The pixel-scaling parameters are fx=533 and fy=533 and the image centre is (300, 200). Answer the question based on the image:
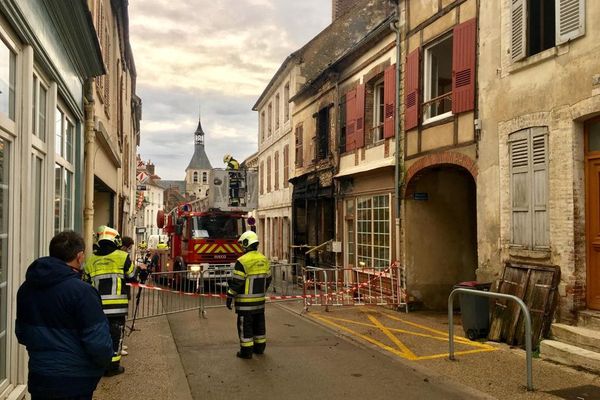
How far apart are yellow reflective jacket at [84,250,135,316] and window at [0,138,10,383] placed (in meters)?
2.03

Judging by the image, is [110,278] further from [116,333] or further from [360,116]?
[360,116]

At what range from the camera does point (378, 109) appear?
14.8m

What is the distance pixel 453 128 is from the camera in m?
10.8

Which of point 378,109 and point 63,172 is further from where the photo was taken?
→ point 378,109

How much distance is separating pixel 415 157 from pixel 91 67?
709 cm

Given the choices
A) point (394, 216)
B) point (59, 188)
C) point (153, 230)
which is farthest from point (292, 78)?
point (153, 230)

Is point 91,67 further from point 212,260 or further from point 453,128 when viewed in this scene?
point 212,260

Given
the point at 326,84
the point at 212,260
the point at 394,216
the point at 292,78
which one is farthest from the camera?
the point at 292,78

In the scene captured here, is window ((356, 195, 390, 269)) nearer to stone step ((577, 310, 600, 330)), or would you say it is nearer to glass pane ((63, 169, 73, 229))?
stone step ((577, 310, 600, 330))

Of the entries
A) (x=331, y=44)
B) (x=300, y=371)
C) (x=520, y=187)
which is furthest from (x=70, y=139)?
(x=331, y=44)

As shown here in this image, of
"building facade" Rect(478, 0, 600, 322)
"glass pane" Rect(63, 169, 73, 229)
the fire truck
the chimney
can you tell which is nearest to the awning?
the fire truck

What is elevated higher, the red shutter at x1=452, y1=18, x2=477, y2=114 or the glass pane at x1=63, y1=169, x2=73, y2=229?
the red shutter at x1=452, y1=18, x2=477, y2=114

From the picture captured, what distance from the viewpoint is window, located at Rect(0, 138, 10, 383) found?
4246mm

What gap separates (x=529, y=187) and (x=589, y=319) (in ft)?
7.25
